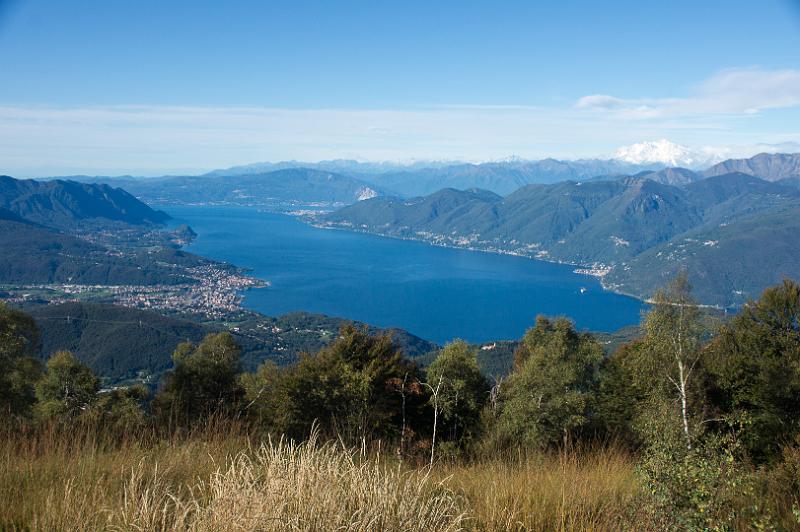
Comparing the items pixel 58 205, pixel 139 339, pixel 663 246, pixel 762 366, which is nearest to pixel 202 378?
pixel 762 366

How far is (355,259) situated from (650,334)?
122m

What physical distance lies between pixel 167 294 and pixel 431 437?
297 ft

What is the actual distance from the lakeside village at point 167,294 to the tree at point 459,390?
66.4 m

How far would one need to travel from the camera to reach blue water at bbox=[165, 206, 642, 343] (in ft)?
253

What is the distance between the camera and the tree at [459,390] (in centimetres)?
1080

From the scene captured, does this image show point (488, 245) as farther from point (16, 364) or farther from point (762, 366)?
point (16, 364)

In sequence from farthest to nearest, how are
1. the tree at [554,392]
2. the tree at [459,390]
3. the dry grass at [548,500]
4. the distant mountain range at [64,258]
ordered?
the distant mountain range at [64,258]
the tree at [459,390]
the tree at [554,392]
the dry grass at [548,500]

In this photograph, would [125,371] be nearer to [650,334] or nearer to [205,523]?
[650,334]

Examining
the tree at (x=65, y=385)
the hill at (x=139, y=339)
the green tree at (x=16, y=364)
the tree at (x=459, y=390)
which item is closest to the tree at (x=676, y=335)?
the tree at (x=459, y=390)

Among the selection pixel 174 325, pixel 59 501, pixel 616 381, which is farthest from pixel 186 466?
pixel 174 325

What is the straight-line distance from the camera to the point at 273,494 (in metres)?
2.17

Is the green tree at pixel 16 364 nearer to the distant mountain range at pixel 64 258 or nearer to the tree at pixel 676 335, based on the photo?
the tree at pixel 676 335

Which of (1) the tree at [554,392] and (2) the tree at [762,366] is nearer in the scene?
(2) the tree at [762,366]

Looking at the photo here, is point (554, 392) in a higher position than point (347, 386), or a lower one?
lower
